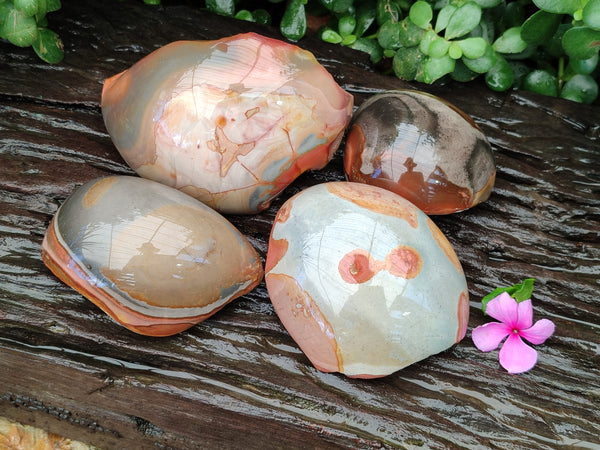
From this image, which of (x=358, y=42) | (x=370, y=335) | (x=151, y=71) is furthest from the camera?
(x=358, y=42)

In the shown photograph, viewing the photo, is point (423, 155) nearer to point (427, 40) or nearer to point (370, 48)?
point (427, 40)

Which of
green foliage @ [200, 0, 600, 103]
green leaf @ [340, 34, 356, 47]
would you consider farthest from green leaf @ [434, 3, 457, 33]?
green leaf @ [340, 34, 356, 47]

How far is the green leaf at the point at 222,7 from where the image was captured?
1.95 metres

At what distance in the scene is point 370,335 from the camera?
4.27 feet

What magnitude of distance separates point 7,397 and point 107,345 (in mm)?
253

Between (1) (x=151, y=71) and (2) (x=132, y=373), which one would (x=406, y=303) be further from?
(1) (x=151, y=71)

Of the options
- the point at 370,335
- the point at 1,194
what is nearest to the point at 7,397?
the point at 1,194

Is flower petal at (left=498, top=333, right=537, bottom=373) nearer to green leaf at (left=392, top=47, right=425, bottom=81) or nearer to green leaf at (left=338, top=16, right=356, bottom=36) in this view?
green leaf at (left=392, top=47, right=425, bottom=81)

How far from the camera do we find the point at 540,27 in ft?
5.66

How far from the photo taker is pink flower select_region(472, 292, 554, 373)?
1.42 m

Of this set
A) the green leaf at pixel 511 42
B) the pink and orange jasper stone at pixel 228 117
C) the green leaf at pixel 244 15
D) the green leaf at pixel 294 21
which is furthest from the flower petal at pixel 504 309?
the green leaf at pixel 244 15

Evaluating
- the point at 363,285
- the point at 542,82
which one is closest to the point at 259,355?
the point at 363,285

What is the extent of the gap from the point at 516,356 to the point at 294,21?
1223mm

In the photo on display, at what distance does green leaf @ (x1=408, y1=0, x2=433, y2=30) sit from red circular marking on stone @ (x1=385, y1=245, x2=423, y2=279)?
30.8 inches
